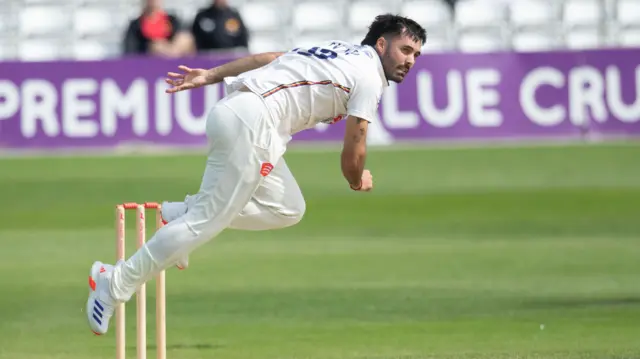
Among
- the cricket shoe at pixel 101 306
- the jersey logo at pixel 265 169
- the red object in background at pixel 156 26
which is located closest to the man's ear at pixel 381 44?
the jersey logo at pixel 265 169

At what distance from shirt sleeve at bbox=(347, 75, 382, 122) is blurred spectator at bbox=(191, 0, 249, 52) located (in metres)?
12.1

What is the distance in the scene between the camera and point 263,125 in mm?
6105

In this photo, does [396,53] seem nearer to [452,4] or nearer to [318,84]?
[318,84]

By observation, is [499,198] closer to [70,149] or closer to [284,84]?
[70,149]

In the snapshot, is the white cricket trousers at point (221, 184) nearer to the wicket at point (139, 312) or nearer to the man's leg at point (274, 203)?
the wicket at point (139, 312)

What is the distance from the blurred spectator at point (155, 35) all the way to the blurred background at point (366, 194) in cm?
3

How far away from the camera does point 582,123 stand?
Answer: 56.0 feet

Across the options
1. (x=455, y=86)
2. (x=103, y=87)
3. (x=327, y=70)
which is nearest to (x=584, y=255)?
(x=327, y=70)

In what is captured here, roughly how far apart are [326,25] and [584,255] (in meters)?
9.48

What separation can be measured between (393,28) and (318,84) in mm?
462

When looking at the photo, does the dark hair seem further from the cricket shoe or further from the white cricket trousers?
the cricket shoe

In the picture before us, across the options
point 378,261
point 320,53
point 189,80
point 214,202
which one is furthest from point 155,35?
point 214,202

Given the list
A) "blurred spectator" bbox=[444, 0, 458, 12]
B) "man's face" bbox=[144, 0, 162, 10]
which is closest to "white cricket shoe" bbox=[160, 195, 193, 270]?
"man's face" bbox=[144, 0, 162, 10]

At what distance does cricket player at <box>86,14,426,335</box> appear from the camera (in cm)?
603
